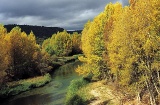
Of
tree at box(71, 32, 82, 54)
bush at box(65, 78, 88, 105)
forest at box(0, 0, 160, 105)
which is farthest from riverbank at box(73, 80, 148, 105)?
tree at box(71, 32, 82, 54)

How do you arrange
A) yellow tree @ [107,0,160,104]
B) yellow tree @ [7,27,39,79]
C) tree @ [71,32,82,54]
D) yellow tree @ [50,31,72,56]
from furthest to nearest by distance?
tree @ [71,32,82,54], yellow tree @ [50,31,72,56], yellow tree @ [7,27,39,79], yellow tree @ [107,0,160,104]

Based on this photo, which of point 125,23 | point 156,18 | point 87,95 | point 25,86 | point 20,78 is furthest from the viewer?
point 20,78

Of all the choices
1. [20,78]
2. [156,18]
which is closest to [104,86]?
[156,18]

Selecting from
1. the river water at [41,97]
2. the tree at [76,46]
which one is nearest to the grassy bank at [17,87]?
the river water at [41,97]

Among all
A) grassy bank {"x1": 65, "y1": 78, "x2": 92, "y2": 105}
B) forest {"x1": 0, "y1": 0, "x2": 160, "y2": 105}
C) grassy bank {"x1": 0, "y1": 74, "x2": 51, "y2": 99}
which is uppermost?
forest {"x1": 0, "y1": 0, "x2": 160, "y2": 105}

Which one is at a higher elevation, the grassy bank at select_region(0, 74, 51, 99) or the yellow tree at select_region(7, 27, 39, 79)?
the yellow tree at select_region(7, 27, 39, 79)

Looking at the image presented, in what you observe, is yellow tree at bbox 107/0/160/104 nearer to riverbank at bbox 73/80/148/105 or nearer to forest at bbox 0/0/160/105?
forest at bbox 0/0/160/105

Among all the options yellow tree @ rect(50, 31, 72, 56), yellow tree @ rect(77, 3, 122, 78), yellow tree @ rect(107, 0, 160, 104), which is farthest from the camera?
yellow tree @ rect(50, 31, 72, 56)

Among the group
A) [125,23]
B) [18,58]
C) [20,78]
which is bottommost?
[20,78]

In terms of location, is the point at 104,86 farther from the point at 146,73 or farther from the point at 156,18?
the point at 156,18

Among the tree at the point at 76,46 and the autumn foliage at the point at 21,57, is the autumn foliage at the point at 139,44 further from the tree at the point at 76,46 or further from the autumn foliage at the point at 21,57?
the tree at the point at 76,46

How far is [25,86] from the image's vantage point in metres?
64.1

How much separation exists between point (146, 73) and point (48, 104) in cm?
2203

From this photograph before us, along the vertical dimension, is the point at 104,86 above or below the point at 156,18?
below
